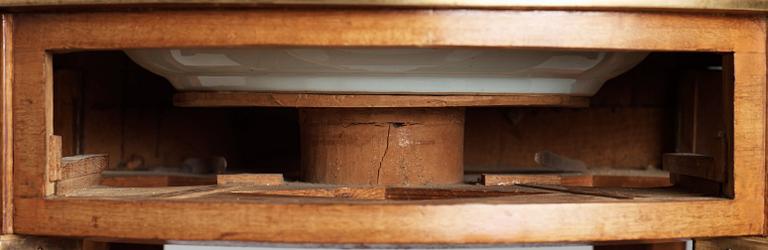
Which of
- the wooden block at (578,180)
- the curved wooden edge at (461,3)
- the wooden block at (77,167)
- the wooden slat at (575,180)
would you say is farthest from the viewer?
the wooden block at (578,180)

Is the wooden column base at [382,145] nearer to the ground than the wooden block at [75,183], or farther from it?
farther from it

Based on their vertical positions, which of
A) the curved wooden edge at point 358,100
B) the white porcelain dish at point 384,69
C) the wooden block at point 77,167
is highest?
the white porcelain dish at point 384,69

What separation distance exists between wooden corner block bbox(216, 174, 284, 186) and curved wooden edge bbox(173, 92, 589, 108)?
101mm

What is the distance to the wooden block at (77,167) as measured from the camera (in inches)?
44.6

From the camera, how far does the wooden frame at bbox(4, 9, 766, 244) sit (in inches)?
41.3

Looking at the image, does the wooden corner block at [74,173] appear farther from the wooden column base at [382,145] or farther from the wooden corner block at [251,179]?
the wooden column base at [382,145]

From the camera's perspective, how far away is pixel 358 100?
1268 mm

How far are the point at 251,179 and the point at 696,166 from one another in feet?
1.92

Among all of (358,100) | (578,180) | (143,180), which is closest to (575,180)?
(578,180)

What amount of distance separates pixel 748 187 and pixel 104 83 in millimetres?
1126

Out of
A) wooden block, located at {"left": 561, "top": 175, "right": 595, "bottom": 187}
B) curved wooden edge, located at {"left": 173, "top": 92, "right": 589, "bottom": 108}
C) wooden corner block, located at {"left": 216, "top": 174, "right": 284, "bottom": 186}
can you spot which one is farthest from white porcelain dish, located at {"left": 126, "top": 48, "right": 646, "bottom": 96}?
wooden block, located at {"left": 561, "top": 175, "right": 595, "bottom": 187}

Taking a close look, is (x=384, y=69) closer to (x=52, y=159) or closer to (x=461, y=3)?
(x=461, y=3)

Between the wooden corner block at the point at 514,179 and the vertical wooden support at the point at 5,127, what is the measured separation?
62 cm

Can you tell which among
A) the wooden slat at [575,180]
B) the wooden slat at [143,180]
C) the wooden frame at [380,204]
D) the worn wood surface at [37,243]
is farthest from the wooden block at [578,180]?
the worn wood surface at [37,243]
